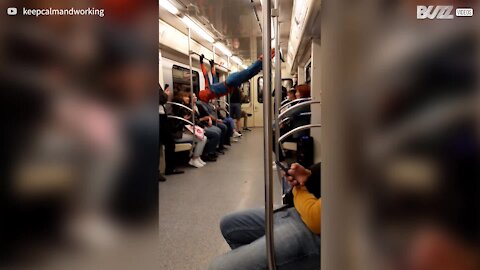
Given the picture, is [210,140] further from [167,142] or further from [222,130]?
[167,142]

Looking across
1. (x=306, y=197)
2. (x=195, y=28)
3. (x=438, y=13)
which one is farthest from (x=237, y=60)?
(x=438, y=13)

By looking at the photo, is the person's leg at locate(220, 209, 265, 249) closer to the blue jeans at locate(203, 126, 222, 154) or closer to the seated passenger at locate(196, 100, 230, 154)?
the blue jeans at locate(203, 126, 222, 154)

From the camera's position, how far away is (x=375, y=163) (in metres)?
0.69

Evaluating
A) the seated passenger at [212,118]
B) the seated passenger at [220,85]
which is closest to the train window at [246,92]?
the seated passenger at [212,118]

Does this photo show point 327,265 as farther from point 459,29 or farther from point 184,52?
point 184,52

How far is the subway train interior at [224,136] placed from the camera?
7.85ft

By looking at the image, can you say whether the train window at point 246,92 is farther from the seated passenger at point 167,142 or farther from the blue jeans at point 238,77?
the seated passenger at point 167,142

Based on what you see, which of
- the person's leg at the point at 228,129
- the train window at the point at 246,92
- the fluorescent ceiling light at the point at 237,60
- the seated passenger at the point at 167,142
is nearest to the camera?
the seated passenger at the point at 167,142

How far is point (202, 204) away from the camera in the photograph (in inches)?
156

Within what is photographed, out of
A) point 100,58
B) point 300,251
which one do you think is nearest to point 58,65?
point 100,58

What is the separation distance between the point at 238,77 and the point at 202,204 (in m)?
2.32

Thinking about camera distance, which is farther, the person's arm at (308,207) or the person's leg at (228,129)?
the person's leg at (228,129)

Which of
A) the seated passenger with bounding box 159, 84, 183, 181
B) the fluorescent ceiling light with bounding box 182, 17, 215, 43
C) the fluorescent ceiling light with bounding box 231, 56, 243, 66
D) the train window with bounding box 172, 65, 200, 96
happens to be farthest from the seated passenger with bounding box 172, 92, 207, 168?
the fluorescent ceiling light with bounding box 231, 56, 243, 66

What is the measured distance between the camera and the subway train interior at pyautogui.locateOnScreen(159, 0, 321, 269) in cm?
239
